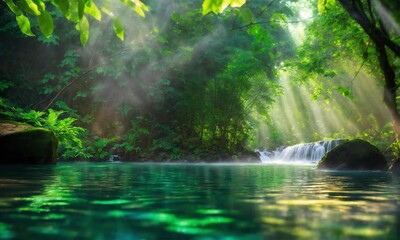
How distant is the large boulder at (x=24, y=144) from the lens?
9008 millimetres

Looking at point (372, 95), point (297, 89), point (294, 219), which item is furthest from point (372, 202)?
point (297, 89)

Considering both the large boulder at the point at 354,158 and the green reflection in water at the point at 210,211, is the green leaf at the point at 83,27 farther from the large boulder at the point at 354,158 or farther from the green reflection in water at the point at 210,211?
the large boulder at the point at 354,158

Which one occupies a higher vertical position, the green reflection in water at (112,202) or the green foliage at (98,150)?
the green foliage at (98,150)

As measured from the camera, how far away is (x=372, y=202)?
9.05 feet

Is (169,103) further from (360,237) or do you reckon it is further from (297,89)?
(297,89)

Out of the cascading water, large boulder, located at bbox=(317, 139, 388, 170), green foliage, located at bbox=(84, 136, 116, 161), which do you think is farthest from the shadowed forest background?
large boulder, located at bbox=(317, 139, 388, 170)

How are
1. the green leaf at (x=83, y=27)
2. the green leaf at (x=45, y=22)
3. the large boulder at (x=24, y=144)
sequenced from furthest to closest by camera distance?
1. the large boulder at (x=24, y=144)
2. the green leaf at (x=83, y=27)
3. the green leaf at (x=45, y=22)

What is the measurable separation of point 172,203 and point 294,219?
97cm

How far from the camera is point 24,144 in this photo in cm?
924

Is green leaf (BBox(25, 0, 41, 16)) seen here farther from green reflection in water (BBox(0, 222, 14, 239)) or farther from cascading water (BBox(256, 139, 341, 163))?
cascading water (BBox(256, 139, 341, 163))

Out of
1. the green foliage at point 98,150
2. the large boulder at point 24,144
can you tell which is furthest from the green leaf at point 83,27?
the green foliage at point 98,150

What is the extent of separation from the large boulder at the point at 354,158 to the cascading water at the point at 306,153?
8.83 meters

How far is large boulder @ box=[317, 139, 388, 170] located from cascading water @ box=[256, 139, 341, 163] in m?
8.83

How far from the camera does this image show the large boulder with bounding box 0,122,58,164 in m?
9.01
